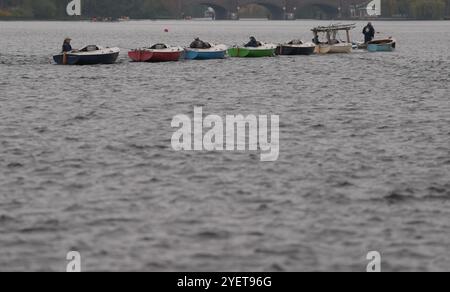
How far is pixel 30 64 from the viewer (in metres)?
97.2

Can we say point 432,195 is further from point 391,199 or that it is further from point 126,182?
point 126,182

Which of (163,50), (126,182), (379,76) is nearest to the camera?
(126,182)

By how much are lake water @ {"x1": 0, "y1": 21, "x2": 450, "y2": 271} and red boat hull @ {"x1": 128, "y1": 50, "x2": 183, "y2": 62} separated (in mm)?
Result: 28400

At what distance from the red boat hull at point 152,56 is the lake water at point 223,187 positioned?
28.4m

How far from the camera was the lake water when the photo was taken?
82.0ft

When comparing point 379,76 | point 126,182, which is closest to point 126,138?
point 126,182

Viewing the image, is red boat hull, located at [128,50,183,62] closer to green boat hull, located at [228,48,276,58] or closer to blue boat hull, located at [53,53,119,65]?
blue boat hull, located at [53,53,119,65]

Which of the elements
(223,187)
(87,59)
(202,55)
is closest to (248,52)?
(202,55)

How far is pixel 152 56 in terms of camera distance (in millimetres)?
93188

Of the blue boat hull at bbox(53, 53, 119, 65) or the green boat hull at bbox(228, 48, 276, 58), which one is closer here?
the blue boat hull at bbox(53, 53, 119, 65)

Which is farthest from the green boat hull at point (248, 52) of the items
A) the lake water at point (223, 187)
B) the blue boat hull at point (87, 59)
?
the lake water at point (223, 187)

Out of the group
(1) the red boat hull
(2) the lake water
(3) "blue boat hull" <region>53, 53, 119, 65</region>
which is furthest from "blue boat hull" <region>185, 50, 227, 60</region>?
(2) the lake water
